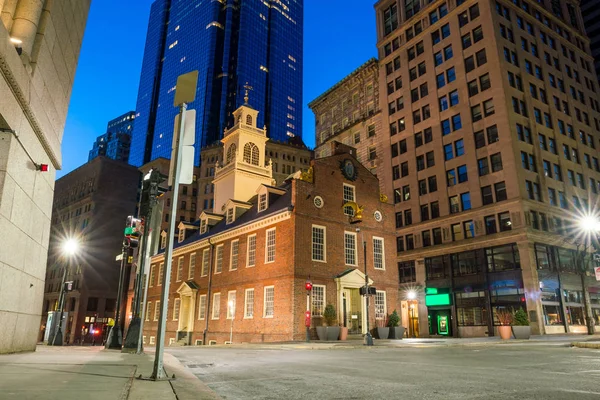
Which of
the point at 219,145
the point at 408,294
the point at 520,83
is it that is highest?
the point at 219,145

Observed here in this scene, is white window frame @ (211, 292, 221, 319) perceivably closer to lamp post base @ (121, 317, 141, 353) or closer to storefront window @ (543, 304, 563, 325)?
lamp post base @ (121, 317, 141, 353)

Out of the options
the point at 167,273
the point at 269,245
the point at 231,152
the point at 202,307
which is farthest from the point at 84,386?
the point at 231,152

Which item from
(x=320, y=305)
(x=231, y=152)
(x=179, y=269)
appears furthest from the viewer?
(x=231, y=152)

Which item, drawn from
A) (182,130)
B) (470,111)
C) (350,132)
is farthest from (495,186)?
(182,130)

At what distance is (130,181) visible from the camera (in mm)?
95250

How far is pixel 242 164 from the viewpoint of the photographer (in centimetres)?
4509

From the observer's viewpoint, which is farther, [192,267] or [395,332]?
[192,267]

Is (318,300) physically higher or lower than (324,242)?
lower

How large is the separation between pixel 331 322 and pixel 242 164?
72.0ft

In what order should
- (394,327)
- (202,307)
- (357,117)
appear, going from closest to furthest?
(394,327), (202,307), (357,117)

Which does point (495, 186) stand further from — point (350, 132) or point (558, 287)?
point (350, 132)

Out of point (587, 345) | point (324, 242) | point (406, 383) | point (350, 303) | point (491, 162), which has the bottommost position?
point (406, 383)

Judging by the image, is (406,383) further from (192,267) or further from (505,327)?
(192,267)

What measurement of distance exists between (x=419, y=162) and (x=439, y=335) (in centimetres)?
2218
